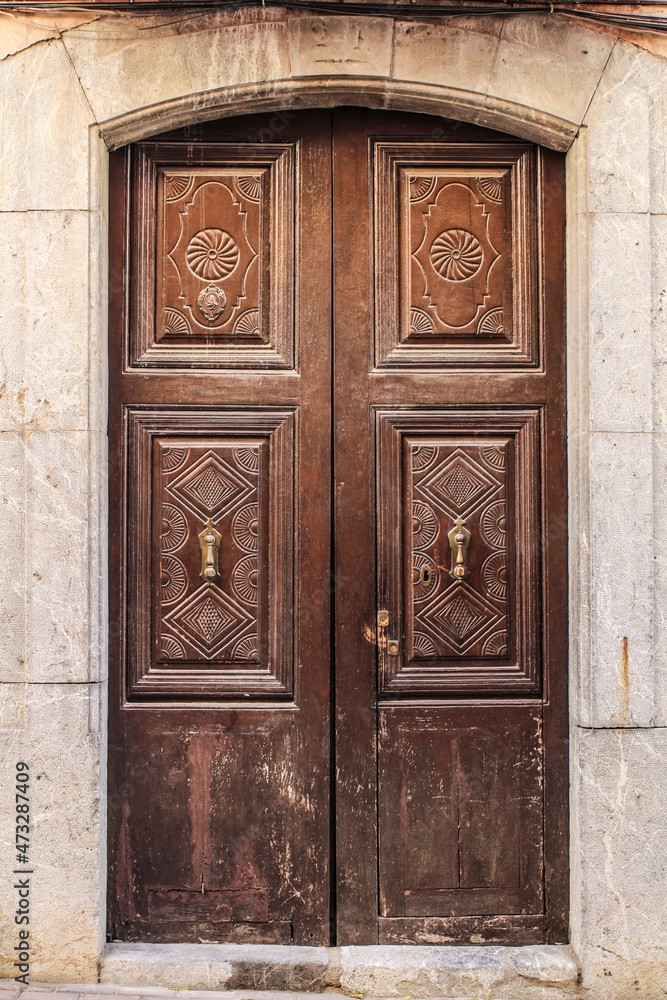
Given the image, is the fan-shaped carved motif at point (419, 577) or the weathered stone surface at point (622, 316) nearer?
the weathered stone surface at point (622, 316)

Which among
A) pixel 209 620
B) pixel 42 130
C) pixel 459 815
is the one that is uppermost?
pixel 42 130

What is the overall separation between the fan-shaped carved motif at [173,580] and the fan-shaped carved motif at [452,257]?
1738mm

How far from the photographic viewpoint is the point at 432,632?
3213 mm

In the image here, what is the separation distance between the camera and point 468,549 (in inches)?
127

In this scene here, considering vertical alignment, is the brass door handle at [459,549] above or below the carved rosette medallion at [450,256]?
below

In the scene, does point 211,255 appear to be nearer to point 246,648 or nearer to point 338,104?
point 338,104

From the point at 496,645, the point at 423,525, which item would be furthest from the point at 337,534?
the point at 496,645

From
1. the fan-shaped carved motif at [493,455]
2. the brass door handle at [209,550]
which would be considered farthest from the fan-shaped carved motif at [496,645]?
the brass door handle at [209,550]

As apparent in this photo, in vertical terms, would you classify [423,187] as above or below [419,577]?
above

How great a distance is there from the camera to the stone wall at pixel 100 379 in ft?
9.96

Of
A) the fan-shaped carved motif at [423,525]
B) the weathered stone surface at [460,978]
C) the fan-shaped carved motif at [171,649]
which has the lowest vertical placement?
the weathered stone surface at [460,978]

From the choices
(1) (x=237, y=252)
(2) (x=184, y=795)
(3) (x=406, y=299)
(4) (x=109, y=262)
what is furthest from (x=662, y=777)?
(4) (x=109, y=262)

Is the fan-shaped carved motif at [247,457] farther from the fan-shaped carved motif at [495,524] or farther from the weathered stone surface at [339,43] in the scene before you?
the weathered stone surface at [339,43]

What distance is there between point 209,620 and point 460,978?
1.81 m
